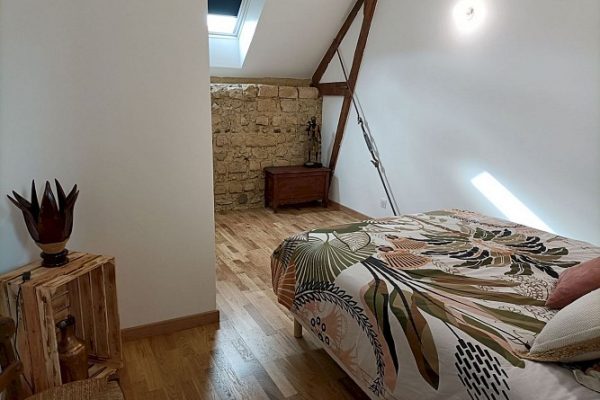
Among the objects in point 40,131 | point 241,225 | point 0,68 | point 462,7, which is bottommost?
point 241,225

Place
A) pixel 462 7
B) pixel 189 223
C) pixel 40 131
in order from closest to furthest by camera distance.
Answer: pixel 40 131
pixel 189 223
pixel 462 7

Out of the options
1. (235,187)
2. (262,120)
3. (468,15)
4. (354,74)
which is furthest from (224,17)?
(468,15)

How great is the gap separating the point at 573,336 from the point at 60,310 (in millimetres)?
2023

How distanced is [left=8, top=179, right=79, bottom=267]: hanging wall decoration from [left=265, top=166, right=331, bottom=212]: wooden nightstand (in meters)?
3.35

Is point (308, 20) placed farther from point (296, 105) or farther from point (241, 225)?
point (241, 225)

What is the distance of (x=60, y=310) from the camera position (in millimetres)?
1870

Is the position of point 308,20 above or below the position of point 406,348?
above

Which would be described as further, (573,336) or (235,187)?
(235,187)

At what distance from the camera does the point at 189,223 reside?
7.66ft

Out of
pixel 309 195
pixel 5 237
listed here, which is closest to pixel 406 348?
pixel 5 237

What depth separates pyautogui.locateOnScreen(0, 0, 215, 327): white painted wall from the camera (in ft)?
5.83

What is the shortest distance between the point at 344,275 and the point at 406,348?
453mm

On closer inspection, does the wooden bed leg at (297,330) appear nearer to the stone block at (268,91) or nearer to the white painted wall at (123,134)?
the white painted wall at (123,134)

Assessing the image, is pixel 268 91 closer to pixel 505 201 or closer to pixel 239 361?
pixel 505 201
